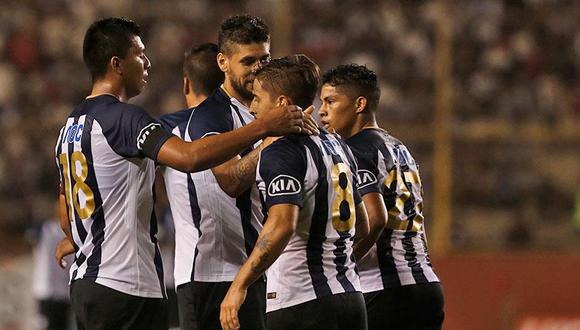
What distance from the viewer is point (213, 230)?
20.9 feet

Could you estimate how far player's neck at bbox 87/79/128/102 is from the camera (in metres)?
6.07

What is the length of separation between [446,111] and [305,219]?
1012 centimetres

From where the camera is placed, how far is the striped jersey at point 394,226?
267 inches

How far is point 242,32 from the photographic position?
21.6ft

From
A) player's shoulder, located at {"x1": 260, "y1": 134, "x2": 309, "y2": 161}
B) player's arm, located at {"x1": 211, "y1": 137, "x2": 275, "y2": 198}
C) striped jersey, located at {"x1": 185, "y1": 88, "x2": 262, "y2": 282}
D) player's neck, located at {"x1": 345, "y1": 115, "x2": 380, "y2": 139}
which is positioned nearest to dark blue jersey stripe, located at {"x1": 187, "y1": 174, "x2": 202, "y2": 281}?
striped jersey, located at {"x1": 185, "y1": 88, "x2": 262, "y2": 282}

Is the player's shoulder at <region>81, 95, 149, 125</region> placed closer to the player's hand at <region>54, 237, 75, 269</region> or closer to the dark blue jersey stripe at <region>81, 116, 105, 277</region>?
the dark blue jersey stripe at <region>81, 116, 105, 277</region>

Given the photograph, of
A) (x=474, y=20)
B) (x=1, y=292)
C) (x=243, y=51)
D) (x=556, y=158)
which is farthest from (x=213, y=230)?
(x=474, y=20)

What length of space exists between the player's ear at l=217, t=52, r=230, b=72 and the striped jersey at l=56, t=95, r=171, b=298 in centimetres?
86

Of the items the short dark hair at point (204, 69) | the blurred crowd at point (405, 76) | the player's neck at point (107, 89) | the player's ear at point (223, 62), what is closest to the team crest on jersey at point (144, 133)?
the player's neck at point (107, 89)

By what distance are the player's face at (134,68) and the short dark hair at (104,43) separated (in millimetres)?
30

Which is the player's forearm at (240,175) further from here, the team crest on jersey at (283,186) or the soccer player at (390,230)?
the soccer player at (390,230)

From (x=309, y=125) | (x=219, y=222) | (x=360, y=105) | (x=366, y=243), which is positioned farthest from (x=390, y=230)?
(x=309, y=125)

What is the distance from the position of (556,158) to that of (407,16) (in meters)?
3.04

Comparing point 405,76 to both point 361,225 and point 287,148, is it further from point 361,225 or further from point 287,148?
point 287,148
